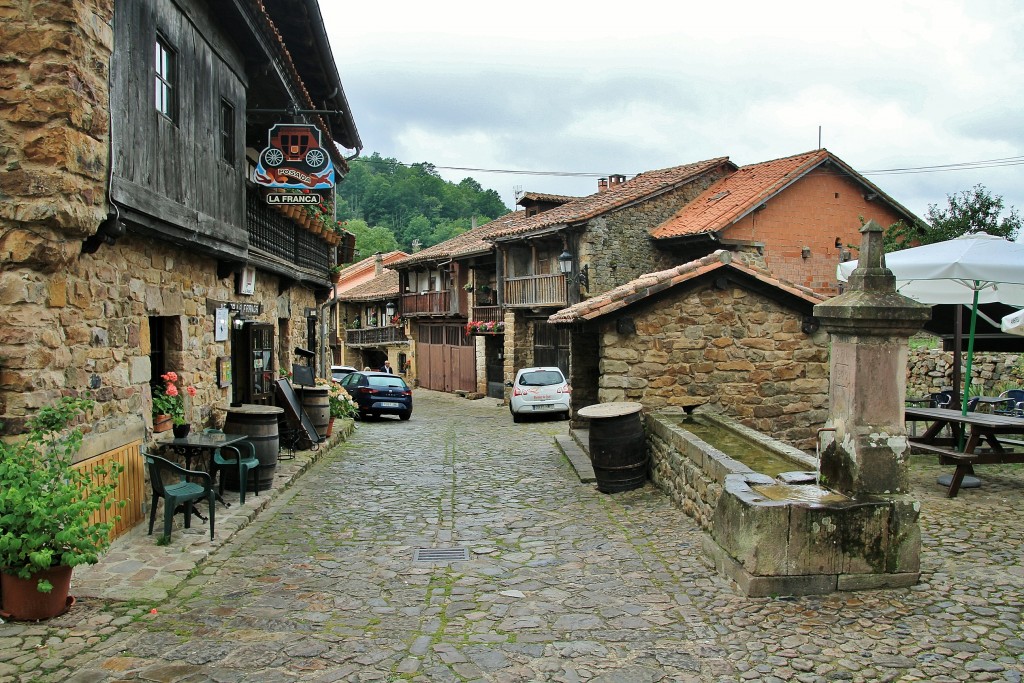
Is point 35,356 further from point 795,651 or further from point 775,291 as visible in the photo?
point 775,291

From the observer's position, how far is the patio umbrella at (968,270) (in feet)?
26.7

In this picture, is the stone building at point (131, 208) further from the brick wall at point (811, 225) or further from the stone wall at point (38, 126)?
the brick wall at point (811, 225)

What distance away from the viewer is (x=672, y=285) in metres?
9.66

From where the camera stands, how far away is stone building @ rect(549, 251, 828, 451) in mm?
9789

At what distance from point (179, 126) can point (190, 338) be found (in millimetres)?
2419

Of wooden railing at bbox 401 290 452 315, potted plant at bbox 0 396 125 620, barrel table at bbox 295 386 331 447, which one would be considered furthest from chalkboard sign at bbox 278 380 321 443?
wooden railing at bbox 401 290 452 315

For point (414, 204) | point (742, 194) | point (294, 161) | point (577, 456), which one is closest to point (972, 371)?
point (742, 194)

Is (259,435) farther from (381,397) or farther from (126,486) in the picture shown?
(381,397)

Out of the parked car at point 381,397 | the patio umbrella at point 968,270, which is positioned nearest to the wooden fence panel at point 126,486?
the patio umbrella at point 968,270

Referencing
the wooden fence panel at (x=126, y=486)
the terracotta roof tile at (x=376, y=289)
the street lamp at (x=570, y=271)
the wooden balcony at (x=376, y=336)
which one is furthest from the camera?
the terracotta roof tile at (x=376, y=289)

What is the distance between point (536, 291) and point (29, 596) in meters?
20.3

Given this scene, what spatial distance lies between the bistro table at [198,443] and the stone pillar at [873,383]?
18.1ft

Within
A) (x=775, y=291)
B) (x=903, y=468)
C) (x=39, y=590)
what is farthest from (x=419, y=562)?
(x=775, y=291)

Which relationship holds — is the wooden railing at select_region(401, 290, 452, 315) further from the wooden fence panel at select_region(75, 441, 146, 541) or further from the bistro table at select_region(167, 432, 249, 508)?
the wooden fence panel at select_region(75, 441, 146, 541)
